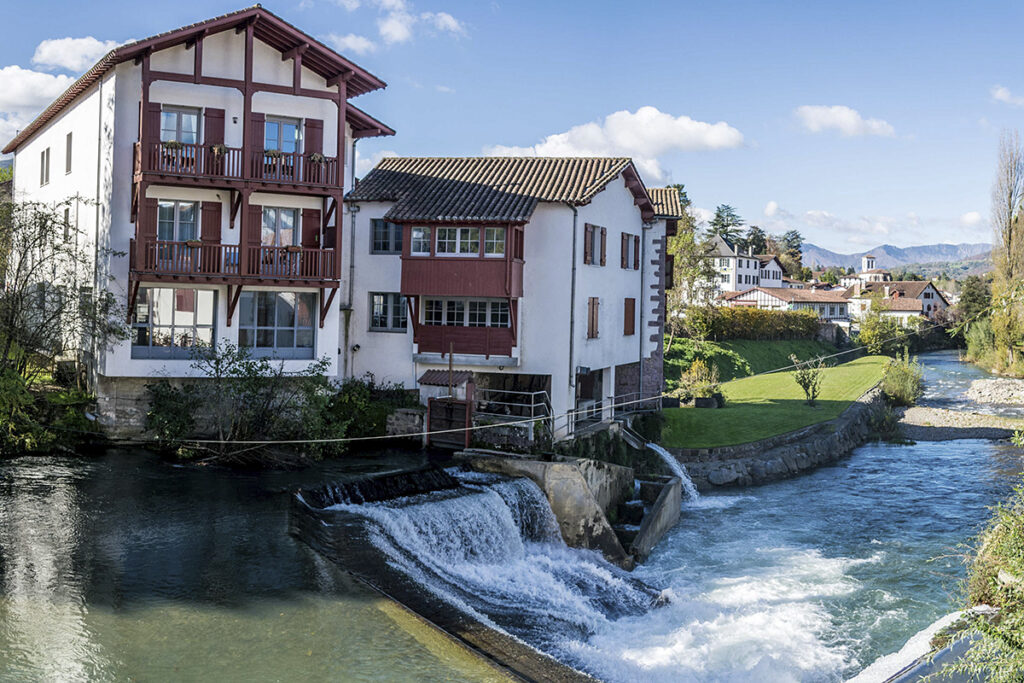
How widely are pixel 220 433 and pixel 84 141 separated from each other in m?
10.6

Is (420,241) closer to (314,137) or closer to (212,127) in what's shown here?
(314,137)

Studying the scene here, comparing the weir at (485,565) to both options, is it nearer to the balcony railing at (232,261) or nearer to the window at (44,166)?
the balcony railing at (232,261)

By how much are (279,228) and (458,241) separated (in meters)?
5.60

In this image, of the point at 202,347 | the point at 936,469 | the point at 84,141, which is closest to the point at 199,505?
the point at 202,347

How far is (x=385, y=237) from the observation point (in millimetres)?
31141

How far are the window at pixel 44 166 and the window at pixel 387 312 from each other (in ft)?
40.0

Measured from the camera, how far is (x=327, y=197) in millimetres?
27359

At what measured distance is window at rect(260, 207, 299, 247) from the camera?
88.3 ft

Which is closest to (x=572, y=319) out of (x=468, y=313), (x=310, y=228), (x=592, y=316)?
(x=592, y=316)

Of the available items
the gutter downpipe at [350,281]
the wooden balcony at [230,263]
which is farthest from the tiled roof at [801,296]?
A: the wooden balcony at [230,263]

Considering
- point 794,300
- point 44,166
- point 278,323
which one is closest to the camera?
point 278,323

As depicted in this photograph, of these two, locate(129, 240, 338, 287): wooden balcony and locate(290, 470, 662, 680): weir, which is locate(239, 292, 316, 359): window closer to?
locate(129, 240, 338, 287): wooden balcony

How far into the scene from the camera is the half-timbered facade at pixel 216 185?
24391 millimetres

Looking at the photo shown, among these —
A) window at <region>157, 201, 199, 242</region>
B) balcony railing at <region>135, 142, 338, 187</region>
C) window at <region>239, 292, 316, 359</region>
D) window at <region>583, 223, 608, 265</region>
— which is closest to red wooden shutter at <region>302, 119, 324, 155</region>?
balcony railing at <region>135, 142, 338, 187</region>
